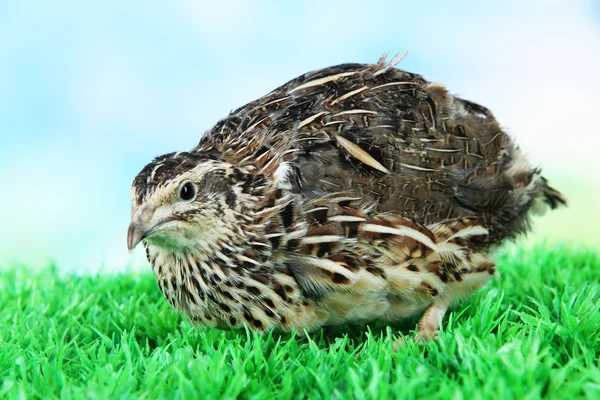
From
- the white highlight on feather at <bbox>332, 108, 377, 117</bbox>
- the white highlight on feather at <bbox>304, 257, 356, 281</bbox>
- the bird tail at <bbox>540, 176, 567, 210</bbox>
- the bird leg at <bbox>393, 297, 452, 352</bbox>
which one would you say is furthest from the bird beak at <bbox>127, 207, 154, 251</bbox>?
the bird tail at <bbox>540, 176, 567, 210</bbox>

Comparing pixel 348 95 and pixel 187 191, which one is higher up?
pixel 348 95

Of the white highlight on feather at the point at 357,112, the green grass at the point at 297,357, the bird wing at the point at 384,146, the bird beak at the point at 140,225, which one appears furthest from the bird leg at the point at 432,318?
the bird beak at the point at 140,225

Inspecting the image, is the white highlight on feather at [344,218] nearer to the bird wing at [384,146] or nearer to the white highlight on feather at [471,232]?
the bird wing at [384,146]

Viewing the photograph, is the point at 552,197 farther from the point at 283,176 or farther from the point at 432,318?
the point at 283,176

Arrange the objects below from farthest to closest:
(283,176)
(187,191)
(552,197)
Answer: (552,197) < (283,176) < (187,191)

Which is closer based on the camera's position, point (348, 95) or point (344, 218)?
point (344, 218)

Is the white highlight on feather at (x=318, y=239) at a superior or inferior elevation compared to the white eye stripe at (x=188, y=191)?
inferior

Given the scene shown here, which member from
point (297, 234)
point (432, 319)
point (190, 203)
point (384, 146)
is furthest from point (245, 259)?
point (432, 319)
